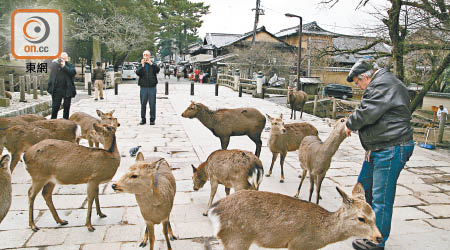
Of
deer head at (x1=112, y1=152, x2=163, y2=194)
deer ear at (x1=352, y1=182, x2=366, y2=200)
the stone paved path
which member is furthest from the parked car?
deer head at (x1=112, y1=152, x2=163, y2=194)

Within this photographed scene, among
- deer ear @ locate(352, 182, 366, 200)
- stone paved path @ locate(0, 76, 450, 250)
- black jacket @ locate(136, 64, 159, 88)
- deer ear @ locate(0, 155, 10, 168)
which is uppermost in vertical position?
black jacket @ locate(136, 64, 159, 88)

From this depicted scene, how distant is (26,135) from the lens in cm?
494

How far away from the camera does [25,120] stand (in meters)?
5.74

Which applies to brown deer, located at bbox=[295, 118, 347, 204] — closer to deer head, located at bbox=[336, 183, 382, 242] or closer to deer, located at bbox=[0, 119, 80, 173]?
deer head, located at bbox=[336, 183, 382, 242]

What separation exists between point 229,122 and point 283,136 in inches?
43.1

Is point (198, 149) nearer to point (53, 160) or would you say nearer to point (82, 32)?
point (53, 160)

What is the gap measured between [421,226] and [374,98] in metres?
1.94

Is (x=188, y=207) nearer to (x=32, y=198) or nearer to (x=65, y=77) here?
(x=32, y=198)

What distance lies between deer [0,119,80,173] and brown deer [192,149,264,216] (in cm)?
260

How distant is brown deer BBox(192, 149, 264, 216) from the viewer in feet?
12.7

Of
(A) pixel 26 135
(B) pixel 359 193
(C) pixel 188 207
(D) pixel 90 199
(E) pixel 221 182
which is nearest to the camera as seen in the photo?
(B) pixel 359 193

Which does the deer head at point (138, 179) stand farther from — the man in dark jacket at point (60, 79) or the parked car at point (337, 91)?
the parked car at point (337, 91)

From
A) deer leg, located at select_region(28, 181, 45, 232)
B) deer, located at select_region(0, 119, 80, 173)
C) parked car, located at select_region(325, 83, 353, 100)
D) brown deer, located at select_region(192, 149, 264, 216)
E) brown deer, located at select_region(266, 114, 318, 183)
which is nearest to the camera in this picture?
deer leg, located at select_region(28, 181, 45, 232)

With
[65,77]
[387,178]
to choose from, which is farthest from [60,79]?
[387,178]
